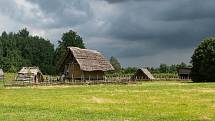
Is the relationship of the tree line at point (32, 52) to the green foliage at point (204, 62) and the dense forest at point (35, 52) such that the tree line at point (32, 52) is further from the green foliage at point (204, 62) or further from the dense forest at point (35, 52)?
the green foliage at point (204, 62)

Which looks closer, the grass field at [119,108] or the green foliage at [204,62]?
the grass field at [119,108]

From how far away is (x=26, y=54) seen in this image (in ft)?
559

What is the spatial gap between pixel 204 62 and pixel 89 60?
64.2 feet

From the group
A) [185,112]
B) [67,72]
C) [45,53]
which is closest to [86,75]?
[67,72]

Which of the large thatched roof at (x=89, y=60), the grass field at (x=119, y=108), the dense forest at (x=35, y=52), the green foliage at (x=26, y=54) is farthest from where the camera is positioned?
the green foliage at (x=26, y=54)

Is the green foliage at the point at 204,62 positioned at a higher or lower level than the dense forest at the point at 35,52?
lower

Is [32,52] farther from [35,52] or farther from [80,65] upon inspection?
[80,65]

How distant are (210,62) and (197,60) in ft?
7.42

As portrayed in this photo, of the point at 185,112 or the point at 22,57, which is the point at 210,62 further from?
the point at 22,57

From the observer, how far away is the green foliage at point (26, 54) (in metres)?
149

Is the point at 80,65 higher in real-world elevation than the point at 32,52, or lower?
lower

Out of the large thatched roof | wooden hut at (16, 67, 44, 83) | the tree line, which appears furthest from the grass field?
the tree line

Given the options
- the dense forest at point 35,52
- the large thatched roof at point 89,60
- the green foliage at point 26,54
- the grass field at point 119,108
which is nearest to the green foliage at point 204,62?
the large thatched roof at point 89,60

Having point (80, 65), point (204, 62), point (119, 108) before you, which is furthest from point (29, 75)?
point (119, 108)
